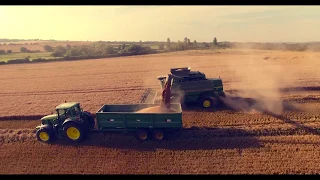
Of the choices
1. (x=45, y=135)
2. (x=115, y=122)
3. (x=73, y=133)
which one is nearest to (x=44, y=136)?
(x=45, y=135)

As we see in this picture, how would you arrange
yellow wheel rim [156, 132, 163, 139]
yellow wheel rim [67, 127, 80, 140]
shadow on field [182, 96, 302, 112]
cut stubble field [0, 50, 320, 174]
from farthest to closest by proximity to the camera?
shadow on field [182, 96, 302, 112], yellow wheel rim [67, 127, 80, 140], yellow wheel rim [156, 132, 163, 139], cut stubble field [0, 50, 320, 174]

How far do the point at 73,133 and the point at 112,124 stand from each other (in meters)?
1.88

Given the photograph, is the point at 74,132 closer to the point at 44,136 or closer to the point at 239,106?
the point at 44,136

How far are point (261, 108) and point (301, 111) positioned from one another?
216cm

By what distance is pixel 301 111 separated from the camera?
16.1 m

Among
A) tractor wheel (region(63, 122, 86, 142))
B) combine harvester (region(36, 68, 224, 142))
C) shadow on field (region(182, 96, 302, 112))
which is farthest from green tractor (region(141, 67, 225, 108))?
tractor wheel (region(63, 122, 86, 142))

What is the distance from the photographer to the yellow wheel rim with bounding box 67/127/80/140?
1295 cm

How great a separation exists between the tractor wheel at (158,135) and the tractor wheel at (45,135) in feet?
16.0

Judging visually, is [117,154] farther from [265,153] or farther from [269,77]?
[269,77]

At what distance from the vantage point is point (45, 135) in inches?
523

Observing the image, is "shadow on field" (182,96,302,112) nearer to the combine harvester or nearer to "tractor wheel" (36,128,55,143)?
the combine harvester

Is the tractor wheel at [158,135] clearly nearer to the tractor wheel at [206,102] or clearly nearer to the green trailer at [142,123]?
the green trailer at [142,123]

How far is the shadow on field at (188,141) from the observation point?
1199 centimetres

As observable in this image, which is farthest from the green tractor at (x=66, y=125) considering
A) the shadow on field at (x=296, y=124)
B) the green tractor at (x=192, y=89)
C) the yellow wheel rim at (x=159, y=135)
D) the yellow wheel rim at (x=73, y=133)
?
the shadow on field at (x=296, y=124)
